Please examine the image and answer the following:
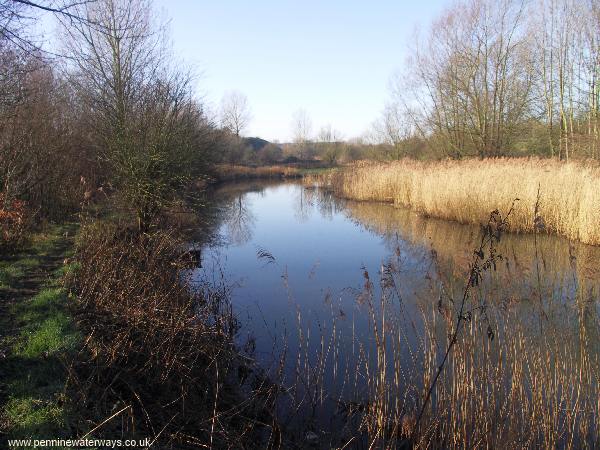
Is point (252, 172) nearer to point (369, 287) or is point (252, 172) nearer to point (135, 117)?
point (135, 117)

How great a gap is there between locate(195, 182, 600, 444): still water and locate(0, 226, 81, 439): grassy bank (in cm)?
185

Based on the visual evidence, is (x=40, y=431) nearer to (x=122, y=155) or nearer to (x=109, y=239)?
(x=109, y=239)

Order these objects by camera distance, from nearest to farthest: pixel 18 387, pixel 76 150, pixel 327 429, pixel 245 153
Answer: pixel 18 387
pixel 327 429
pixel 76 150
pixel 245 153

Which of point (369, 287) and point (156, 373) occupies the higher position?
point (369, 287)

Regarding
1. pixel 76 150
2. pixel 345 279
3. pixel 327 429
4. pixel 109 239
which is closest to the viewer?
pixel 327 429

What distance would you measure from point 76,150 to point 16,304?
25.5ft

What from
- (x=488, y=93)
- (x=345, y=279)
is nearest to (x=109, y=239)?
(x=345, y=279)

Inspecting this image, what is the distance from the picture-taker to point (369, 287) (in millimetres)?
3662

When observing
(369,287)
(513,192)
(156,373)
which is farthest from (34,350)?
(513,192)

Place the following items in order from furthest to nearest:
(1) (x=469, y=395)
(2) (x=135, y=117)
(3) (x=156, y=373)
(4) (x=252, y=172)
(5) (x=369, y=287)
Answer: (4) (x=252, y=172) → (2) (x=135, y=117) → (5) (x=369, y=287) → (3) (x=156, y=373) → (1) (x=469, y=395)

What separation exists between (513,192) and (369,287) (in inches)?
339

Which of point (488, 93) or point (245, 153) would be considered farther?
point (245, 153)

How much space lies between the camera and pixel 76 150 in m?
10.9

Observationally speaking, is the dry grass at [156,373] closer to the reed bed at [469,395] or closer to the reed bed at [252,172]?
the reed bed at [469,395]
